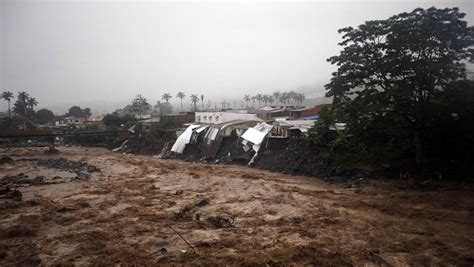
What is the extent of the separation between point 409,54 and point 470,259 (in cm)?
983

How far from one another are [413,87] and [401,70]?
1.02 metres

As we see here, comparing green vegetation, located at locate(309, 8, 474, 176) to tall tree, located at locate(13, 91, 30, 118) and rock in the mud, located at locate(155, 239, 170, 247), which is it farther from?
tall tree, located at locate(13, 91, 30, 118)

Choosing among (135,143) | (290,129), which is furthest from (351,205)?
(135,143)

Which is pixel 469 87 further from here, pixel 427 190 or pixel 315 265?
pixel 315 265

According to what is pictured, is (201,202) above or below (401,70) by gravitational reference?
below

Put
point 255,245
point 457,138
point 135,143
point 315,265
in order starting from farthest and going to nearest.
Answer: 1. point 135,143
2. point 457,138
3. point 255,245
4. point 315,265

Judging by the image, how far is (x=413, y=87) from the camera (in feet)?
44.6

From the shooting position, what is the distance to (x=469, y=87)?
44.5 ft

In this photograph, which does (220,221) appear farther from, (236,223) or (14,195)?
(14,195)

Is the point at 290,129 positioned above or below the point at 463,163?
above

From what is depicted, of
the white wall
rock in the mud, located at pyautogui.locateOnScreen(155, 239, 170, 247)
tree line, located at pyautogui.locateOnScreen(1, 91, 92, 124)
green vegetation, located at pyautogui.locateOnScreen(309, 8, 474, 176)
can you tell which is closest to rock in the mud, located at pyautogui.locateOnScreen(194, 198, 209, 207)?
rock in the mud, located at pyautogui.locateOnScreen(155, 239, 170, 247)

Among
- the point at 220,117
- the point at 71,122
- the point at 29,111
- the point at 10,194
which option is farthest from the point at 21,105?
the point at 10,194

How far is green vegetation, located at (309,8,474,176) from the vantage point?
13016 millimetres

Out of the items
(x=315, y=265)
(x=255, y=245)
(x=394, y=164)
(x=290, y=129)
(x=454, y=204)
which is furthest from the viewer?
(x=290, y=129)
